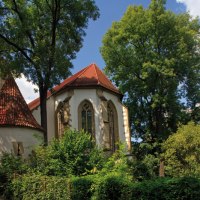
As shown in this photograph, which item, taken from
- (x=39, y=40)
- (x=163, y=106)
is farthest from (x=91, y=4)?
(x=163, y=106)

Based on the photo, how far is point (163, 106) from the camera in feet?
95.8

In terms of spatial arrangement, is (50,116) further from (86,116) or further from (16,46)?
(16,46)

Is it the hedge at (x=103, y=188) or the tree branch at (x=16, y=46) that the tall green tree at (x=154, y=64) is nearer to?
the tree branch at (x=16, y=46)

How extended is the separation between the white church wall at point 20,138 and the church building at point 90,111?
4476 mm

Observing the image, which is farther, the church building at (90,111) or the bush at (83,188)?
the church building at (90,111)

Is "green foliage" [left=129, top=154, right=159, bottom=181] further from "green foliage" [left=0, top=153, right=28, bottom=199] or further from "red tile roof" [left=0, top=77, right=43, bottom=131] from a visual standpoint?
"green foliage" [left=0, top=153, right=28, bottom=199]

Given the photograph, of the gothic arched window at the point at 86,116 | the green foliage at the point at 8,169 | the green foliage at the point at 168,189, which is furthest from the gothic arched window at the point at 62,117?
the green foliage at the point at 168,189

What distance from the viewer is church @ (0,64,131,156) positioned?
2567 cm

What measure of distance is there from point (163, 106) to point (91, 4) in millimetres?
11007

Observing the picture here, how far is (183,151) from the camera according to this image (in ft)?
82.8

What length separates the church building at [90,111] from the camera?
25.7 m

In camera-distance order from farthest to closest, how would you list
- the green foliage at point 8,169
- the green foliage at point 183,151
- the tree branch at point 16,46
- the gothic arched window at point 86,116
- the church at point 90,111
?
the gothic arched window at point 86,116, the church at point 90,111, the green foliage at point 183,151, the tree branch at point 16,46, the green foliage at point 8,169

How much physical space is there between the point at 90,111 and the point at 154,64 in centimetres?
654

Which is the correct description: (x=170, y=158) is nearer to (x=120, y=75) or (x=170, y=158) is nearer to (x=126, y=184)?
(x=120, y=75)
